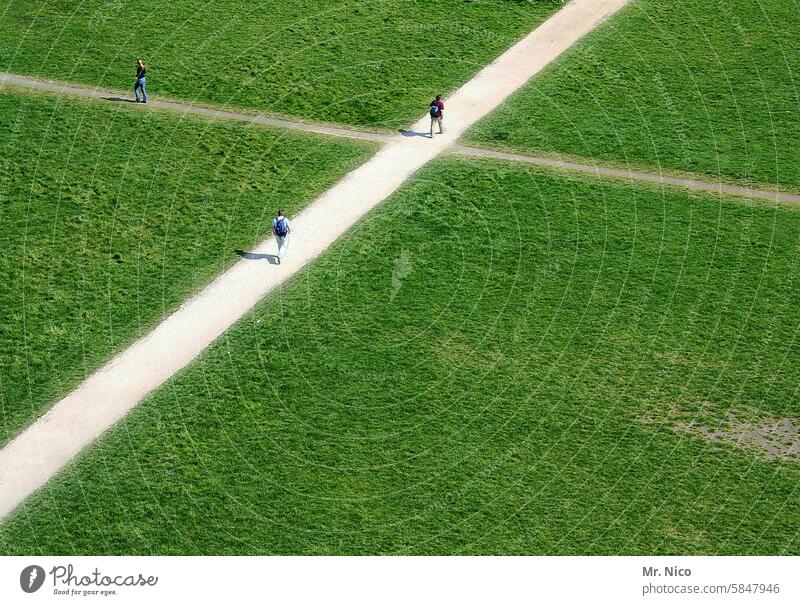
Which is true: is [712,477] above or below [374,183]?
below

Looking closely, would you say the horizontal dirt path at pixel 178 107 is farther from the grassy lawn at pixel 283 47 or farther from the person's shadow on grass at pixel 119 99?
the grassy lawn at pixel 283 47

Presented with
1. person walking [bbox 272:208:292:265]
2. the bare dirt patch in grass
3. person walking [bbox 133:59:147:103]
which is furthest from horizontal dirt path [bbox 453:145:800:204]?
person walking [bbox 133:59:147:103]

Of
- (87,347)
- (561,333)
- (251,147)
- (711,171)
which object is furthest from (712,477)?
(251,147)

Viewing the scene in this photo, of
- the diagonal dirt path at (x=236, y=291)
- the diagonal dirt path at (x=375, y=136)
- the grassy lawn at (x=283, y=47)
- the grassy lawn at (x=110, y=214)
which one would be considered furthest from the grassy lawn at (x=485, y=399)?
the grassy lawn at (x=283, y=47)

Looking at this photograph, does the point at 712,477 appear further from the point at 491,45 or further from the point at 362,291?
the point at 491,45

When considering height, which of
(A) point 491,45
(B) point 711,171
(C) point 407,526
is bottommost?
(C) point 407,526

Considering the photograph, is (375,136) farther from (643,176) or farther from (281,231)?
(643,176)
